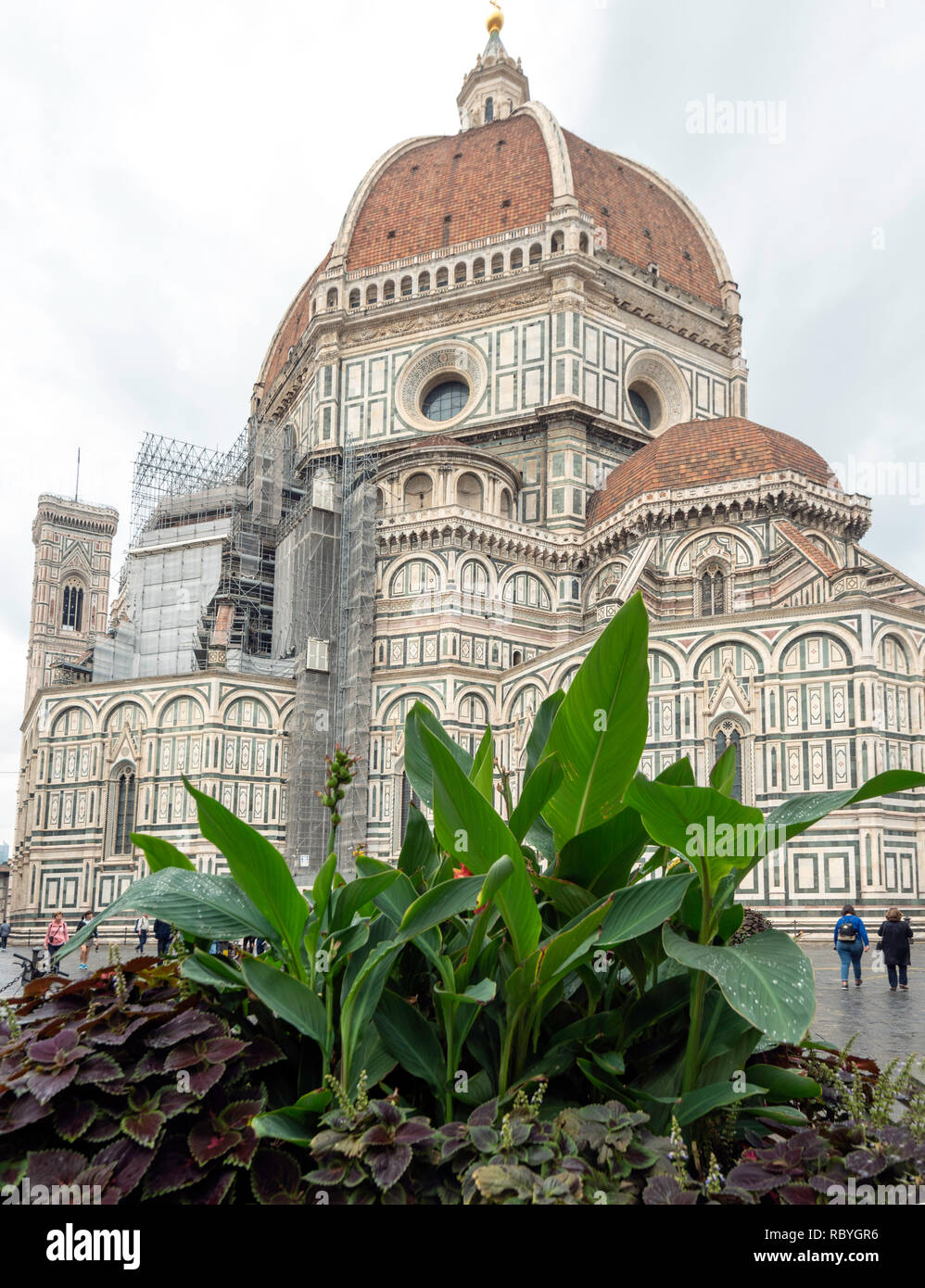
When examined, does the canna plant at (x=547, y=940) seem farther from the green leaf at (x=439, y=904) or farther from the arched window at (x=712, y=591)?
the arched window at (x=712, y=591)

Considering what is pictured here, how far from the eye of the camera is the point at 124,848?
28.7m

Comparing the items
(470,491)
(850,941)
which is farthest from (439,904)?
(470,491)

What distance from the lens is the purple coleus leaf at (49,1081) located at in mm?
2385

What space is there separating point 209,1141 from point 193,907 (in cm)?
68

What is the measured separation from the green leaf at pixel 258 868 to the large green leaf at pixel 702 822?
0.98 meters

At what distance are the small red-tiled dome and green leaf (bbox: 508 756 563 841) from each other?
2545cm

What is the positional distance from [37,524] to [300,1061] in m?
76.1

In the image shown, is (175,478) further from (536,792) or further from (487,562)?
(536,792)

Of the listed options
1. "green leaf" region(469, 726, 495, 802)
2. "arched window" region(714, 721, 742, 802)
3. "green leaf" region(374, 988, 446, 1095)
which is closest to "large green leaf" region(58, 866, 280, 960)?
"green leaf" region(374, 988, 446, 1095)

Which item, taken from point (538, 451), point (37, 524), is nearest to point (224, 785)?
point (538, 451)

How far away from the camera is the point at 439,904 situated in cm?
279

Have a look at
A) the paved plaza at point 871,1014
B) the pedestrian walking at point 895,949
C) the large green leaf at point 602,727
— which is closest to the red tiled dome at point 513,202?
the paved plaza at point 871,1014
